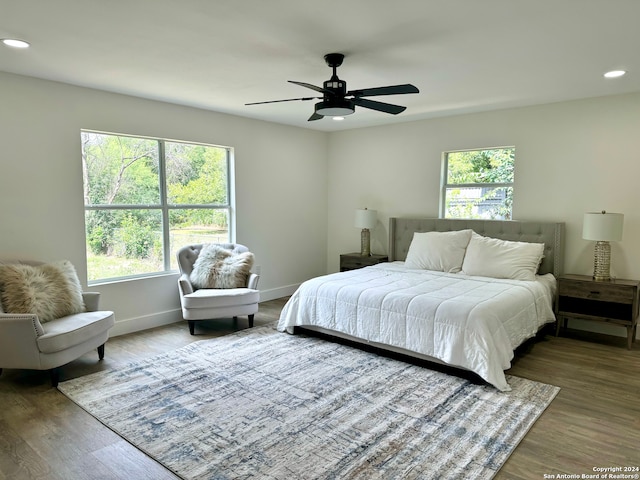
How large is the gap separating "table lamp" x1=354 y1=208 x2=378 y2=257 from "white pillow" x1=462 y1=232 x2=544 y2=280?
1.57 m

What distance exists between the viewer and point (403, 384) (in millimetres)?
3262

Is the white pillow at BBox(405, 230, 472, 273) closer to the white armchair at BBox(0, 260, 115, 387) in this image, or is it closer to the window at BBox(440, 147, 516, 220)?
the window at BBox(440, 147, 516, 220)

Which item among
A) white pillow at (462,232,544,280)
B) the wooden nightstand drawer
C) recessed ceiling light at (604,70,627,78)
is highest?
recessed ceiling light at (604,70,627,78)

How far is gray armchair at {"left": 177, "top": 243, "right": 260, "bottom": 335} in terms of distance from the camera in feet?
14.6

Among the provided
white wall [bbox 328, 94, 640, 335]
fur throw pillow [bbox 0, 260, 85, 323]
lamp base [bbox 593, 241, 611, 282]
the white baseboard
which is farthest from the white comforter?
fur throw pillow [bbox 0, 260, 85, 323]

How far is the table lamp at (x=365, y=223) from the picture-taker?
19.8 ft

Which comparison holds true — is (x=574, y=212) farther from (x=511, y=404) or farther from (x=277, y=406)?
(x=277, y=406)

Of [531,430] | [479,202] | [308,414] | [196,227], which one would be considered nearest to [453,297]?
[531,430]

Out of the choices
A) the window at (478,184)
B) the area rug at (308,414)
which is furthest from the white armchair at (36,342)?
the window at (478,184)

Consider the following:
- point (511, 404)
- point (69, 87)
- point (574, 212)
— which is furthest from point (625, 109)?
point (69, 87)

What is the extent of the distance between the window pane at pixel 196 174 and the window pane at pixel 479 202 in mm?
3031

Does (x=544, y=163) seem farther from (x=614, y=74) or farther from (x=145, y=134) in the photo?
(x=145, y=134)

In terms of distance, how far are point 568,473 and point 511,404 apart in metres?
0.73

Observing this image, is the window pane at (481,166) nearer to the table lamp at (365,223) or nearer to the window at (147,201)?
the table lamp at (365,223)
